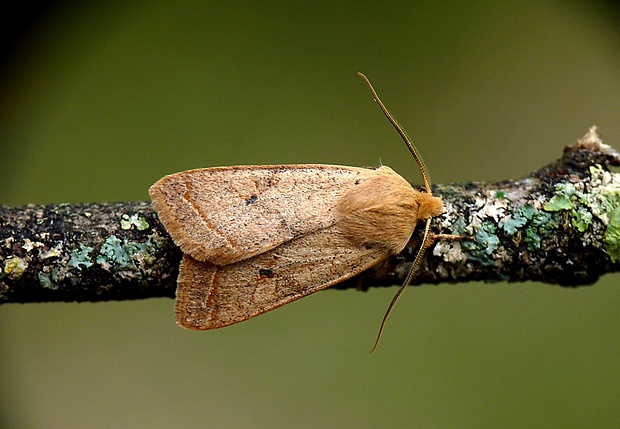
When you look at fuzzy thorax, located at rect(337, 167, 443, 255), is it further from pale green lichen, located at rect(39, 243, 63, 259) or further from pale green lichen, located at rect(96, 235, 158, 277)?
pale green lichen, located at rect(39, 243, 63, 259)

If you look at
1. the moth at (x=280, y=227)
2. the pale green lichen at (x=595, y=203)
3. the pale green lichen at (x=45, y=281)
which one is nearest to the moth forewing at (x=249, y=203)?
the moth at (x=280, y=227)

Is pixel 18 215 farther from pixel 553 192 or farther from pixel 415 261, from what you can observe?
pixel 553 192

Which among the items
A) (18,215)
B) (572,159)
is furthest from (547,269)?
(18,215)

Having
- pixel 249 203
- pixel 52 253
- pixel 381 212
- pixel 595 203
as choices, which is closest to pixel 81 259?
pixel 52 253

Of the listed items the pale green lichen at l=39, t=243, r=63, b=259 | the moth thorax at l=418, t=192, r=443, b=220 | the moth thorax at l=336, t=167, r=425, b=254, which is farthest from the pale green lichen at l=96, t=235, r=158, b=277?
the moth thorax at l=418, t=192, r=443, b=220

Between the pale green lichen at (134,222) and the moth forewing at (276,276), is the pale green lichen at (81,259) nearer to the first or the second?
the pale green lichen at (134,222)

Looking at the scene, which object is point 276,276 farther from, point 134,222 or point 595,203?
point 595,203

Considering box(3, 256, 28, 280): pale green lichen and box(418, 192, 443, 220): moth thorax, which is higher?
box(418, 192, 443, 220): moth thorax
